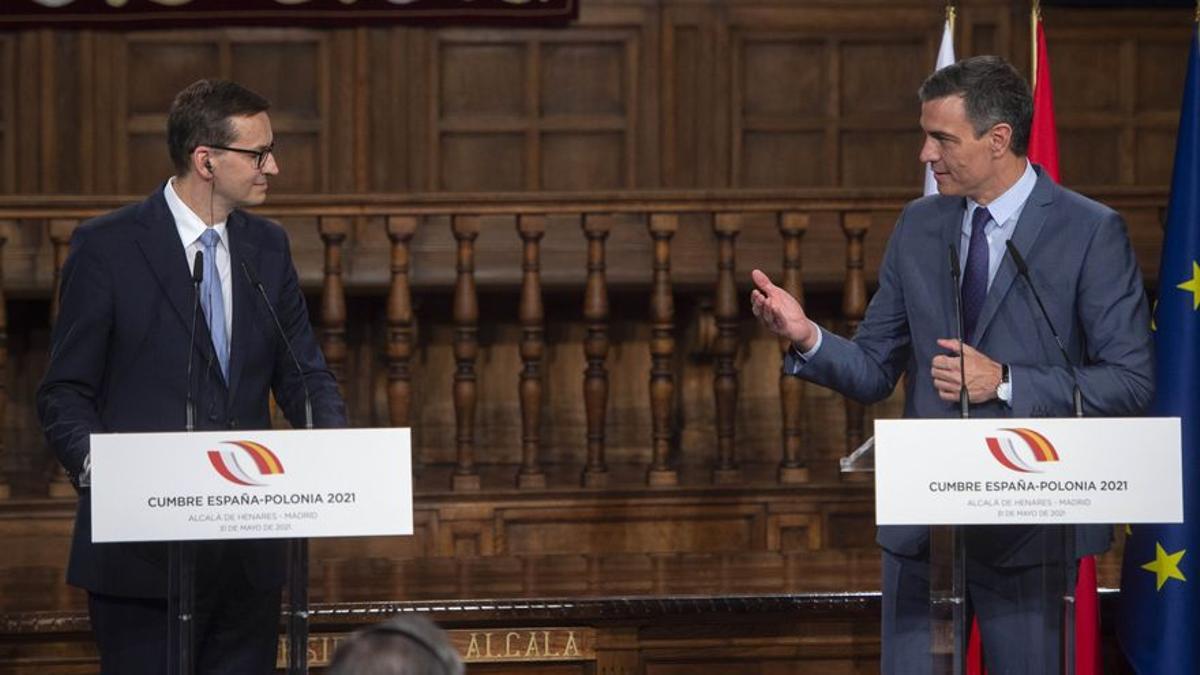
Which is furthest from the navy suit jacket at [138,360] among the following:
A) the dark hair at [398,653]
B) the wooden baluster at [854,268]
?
the wooden baluster at [854,268]

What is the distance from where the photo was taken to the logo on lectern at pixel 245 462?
2.96 meters

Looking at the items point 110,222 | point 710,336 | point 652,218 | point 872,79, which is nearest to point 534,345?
point 652,218

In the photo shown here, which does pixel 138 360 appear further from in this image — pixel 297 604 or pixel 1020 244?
pixel 1020 244

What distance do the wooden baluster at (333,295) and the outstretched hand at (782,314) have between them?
99.4 inches

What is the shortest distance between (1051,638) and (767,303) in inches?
30.7

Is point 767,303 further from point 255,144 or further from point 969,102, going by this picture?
point 255,144

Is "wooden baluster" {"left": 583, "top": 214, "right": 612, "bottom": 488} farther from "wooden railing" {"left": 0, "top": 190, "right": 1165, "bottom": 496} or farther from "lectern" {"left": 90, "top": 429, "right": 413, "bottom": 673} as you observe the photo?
"lectern" {"left": 90, "top": 429, "right": 413, "bottom": 673}

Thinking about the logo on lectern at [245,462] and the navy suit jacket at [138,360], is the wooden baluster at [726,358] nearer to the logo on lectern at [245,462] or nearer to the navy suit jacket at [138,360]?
the navy suit jacket at [138,360]

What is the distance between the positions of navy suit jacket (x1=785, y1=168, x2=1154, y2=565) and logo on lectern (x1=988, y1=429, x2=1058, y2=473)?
0.14 metres

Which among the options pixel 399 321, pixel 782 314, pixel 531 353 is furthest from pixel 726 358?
pixel 782 314

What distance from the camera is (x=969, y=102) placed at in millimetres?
3324

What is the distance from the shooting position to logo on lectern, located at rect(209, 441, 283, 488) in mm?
2965

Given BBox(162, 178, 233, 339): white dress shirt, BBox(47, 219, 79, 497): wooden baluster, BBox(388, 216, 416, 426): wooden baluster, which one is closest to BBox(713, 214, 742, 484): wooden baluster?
BBox(388, 216, 416, 426): wooden baluster

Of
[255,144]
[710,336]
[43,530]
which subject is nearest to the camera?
[255,144]
